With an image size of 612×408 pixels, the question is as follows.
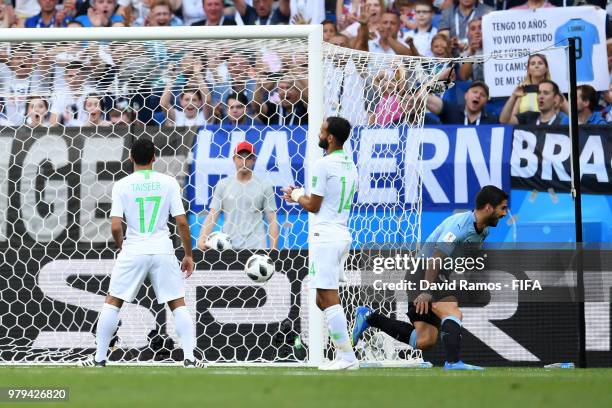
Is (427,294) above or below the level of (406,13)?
below

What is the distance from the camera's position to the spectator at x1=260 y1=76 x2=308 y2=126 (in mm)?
11047

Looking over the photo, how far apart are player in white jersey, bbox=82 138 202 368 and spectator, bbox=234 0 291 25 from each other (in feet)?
19.3

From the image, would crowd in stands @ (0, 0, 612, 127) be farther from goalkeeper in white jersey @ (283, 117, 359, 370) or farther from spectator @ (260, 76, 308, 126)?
goalkeeper in white jersey @ (283, 117, 359, 370)

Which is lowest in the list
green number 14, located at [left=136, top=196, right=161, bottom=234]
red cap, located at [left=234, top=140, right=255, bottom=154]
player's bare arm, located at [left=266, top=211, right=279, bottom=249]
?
player's bare arm, located at [left=266, top=211, right=279, bottom=249]

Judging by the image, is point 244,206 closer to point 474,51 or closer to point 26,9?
point 474,51

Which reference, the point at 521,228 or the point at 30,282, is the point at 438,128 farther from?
the point at 30,282

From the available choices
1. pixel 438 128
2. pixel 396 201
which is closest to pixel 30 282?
pixel 396 201


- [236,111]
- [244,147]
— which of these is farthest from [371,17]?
[244,147]

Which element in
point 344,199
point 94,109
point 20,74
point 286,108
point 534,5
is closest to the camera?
point 344,199

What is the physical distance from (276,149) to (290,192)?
109 inches

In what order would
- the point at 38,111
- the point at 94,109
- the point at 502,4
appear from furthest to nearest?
1. the point at 502,4
2. the point at 38,111
3. the point at 94,109

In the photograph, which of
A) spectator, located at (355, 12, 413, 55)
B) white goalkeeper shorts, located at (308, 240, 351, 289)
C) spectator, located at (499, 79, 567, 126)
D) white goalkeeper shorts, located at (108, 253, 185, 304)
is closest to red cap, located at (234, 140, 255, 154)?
white goalkeeper shorts, located at (108, 253, 185, 304)

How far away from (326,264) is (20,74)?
411cm

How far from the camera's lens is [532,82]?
42.4 feet
